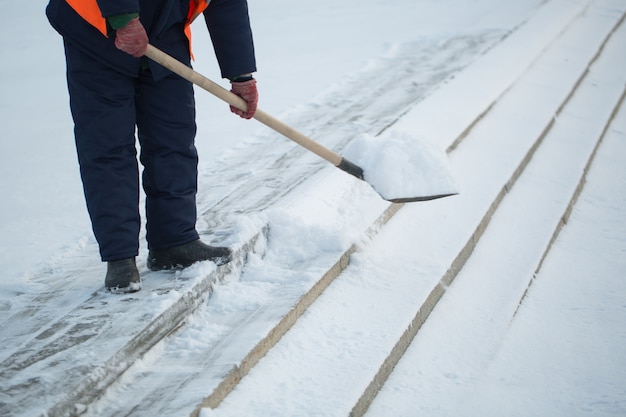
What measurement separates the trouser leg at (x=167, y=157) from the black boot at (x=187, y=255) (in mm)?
26

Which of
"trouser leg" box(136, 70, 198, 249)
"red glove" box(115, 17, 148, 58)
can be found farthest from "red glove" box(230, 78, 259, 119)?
"red glove" box(115, 17, 148, 58)

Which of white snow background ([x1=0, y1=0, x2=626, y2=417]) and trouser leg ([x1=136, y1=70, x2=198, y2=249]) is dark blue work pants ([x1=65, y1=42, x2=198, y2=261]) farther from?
white snow background ([x1=0, y1=0, x2=626, y2=417])

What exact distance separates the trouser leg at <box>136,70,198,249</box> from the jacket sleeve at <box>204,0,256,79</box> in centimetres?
18

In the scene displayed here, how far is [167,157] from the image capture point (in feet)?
9.18

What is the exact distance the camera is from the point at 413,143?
10.4ft

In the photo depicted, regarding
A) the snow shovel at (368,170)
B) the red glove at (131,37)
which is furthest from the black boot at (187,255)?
the red glove at (131,37)

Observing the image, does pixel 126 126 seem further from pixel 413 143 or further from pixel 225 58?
pixel 413 143

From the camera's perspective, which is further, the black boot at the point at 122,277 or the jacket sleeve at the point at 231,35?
the jacket sleeve at the point at 231,35

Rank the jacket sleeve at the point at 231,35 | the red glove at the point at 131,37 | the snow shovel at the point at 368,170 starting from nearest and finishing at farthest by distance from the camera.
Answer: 1. the red glove at the point at 131,37
2. the jacket sleeve at the point at 231,35
3. the snow shovel at the point at 368,170

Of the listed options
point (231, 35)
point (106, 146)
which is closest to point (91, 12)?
point (106, 146)

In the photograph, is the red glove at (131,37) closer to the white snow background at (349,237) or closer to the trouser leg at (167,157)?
the trouser leg at (167,157)

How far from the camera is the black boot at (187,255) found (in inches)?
112

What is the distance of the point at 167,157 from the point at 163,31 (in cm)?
45

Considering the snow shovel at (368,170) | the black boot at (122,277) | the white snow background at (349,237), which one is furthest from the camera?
the snow shovel at (368,170)
